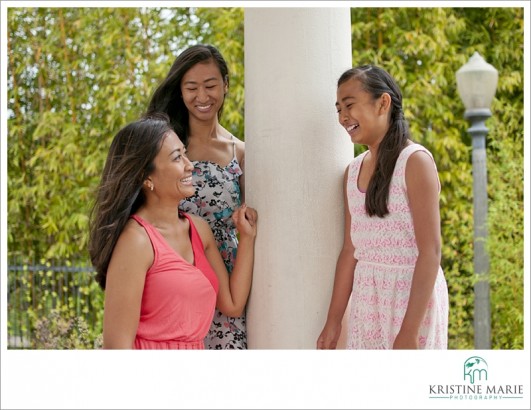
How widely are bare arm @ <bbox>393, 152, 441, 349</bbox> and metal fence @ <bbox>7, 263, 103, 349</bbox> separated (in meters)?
4.70

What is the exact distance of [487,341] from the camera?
592 centimetres

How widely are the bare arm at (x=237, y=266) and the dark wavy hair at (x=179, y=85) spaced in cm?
41

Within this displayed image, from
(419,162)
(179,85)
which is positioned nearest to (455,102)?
(179,85)

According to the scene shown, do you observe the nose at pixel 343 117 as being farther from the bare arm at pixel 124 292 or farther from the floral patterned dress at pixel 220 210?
the bare arm at pixel 124 292

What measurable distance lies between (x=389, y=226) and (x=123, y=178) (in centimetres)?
82

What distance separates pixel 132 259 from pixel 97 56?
4.94 m

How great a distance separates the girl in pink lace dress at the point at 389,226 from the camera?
2.25 metres

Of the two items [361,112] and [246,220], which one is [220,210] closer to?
[246,220]

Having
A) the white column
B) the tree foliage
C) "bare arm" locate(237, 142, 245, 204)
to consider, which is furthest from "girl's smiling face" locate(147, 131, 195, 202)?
the tree foliage

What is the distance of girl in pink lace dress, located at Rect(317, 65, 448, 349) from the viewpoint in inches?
88.7

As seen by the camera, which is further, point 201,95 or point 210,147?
point 210,147

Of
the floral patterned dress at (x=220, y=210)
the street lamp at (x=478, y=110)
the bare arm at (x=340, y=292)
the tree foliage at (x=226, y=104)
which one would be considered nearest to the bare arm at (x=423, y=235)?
the bare arm at (x=340, y=292)

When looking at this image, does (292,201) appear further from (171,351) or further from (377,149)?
(171,351)

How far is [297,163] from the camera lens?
2490mm
